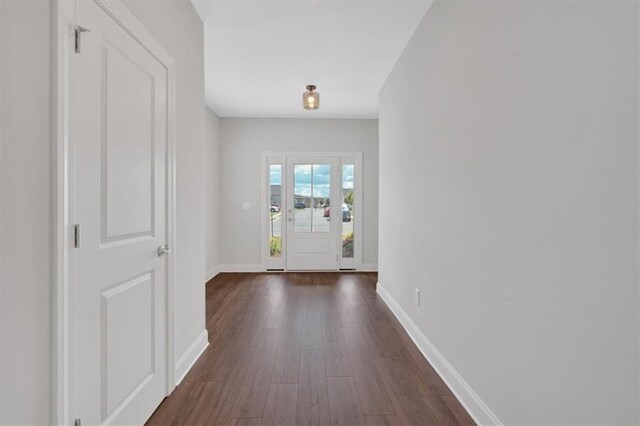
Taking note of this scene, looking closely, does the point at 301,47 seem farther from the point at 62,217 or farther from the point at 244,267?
the point at 244,267

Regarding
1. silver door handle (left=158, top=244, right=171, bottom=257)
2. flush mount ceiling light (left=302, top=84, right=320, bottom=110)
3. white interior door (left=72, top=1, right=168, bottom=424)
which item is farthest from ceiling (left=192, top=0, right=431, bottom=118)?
silver door handle (left=158, top=244, right=171, bottom=257)

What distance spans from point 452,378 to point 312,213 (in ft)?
12.1

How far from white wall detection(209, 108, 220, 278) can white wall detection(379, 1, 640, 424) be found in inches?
135

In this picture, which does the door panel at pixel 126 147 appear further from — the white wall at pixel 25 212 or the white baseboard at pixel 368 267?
the white baseboard at pixel 368 267

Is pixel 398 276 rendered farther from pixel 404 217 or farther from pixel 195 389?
pixel 195 389

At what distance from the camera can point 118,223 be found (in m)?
1.44

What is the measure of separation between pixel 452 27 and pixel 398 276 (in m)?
2.11

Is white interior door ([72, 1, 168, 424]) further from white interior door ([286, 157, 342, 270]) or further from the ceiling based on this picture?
white interior door ([286, 157, 342, 270])

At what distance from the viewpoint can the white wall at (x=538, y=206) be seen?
3.07 ft

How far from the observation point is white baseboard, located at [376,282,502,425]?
160 centimetres

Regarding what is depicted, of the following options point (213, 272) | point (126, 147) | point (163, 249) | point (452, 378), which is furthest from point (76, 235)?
point (213, 272)

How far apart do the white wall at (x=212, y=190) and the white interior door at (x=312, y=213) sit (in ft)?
3.67

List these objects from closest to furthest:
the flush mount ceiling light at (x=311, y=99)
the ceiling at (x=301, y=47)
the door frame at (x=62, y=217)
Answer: the door frame at (x=62, y=217)
the ceiling at (x=301, y=47)
the flush mount ceiling light at (x=311, y=99)

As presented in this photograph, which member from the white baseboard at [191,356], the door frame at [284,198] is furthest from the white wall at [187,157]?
the door frame at [284,198]
